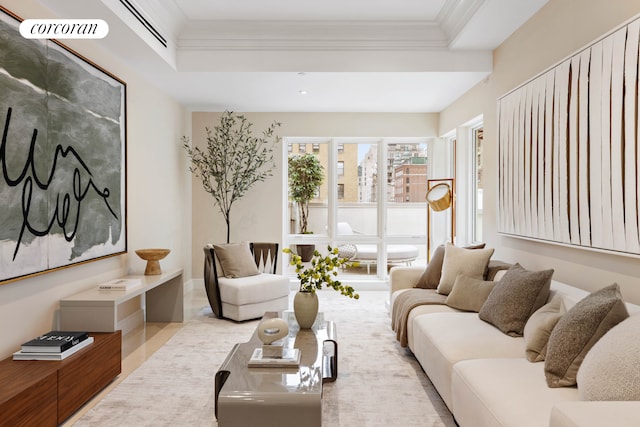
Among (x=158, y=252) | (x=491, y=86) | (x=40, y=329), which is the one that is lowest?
(x=40, y=329)

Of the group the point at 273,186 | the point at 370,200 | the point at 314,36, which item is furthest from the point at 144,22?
the point at 370,200

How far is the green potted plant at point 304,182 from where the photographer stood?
253 inches

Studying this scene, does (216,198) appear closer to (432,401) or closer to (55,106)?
(55,106)

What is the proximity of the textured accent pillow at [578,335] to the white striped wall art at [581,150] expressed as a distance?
0.59 meters

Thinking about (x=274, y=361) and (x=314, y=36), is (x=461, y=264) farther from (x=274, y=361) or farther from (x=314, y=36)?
(x=314, y=36)

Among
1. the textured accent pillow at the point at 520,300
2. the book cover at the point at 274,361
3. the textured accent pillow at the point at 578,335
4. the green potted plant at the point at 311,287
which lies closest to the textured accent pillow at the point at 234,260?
the green potted plant at the point at 311,287

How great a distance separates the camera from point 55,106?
9.62 feet

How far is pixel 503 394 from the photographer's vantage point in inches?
71.2

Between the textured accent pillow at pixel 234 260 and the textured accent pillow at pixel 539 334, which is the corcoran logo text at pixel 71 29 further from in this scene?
the textured accent pillow at pixel 234 260

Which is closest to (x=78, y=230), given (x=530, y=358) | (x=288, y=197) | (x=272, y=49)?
(x=272, y=49)

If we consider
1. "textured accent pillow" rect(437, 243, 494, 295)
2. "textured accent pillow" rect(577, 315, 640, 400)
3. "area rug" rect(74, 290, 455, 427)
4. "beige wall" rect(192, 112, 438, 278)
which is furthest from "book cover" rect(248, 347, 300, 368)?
"beige wall" rect(192, 112, 438, 278)

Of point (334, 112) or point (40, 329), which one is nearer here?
point (40, 329)

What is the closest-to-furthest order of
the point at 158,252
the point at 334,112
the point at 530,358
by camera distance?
the point at 530,358 < the point at 158,252 < the point at 334,112

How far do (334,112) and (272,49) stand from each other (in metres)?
2.07
